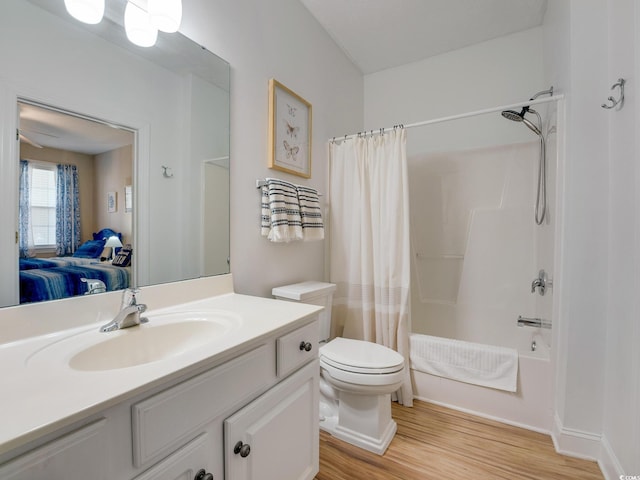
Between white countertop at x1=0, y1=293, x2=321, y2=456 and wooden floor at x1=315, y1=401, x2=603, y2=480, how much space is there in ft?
3.13

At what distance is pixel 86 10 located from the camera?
3.05 ft

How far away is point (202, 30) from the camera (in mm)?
A: 1308

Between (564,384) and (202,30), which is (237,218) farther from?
(564,384)

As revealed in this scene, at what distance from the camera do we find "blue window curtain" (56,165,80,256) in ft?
2.91

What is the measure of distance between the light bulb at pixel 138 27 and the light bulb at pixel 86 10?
81 millimetres

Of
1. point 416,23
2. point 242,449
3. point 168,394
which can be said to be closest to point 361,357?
point 242,449

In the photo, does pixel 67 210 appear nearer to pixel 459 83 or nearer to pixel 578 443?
pixel 578 443

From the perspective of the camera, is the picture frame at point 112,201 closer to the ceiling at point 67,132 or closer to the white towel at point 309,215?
the ceiling at point 67,132

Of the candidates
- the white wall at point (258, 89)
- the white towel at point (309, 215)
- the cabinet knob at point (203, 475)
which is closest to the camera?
the cabinet knob at point (203, 475)

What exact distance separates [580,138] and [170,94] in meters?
1.87

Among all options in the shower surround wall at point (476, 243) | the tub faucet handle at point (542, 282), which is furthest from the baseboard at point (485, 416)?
the tub faucet handle at point (542, 282)

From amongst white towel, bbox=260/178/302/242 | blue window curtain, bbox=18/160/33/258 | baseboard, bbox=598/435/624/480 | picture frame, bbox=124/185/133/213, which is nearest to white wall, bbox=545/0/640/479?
baseboard, bbox=598/435/624/480

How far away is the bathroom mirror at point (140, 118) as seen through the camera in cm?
80

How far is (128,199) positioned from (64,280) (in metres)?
0.32
